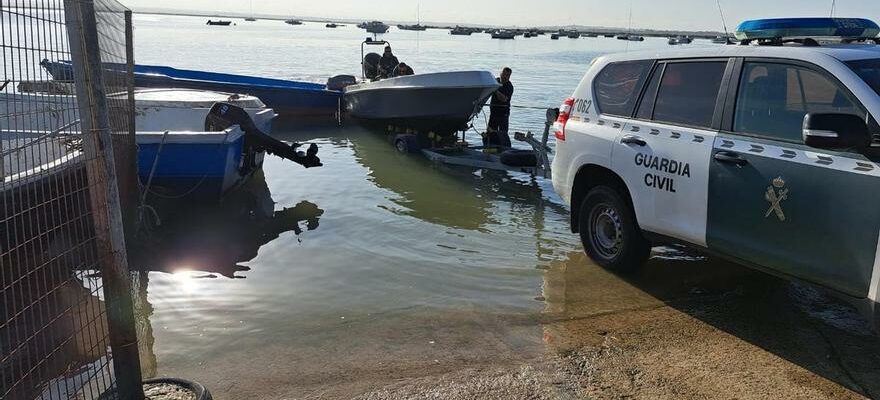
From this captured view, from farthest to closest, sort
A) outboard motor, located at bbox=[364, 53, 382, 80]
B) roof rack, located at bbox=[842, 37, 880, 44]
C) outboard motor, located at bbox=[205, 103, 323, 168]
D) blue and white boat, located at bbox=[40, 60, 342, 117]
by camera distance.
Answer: blue and white boat, located at bbox=[40, 60, 342, 117], outboard motor, located at bbox=[364, 53, 382, 80], outboard motor, located at bbox=[205, 103, 323, 168], roof rack, located at bbox=[842, 37, 880, 44]

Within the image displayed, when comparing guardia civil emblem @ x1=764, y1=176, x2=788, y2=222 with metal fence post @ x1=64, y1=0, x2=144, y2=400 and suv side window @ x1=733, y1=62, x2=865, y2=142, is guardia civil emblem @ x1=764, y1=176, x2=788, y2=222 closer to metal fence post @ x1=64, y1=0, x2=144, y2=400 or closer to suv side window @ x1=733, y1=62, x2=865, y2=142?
suv side window @ x1=733, y1=62, x2=865, y2=142

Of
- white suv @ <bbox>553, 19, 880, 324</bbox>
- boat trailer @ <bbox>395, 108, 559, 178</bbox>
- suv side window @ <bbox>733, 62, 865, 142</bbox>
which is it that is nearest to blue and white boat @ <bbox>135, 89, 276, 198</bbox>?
boat trailer @ <bbox>395, 108, 559, 178</bbox>

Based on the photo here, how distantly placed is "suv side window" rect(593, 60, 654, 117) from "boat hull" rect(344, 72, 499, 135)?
726 centimetres

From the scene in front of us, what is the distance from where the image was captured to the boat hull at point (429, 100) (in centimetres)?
1345

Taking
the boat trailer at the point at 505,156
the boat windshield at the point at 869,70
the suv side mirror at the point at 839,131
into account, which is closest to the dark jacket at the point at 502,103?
the boat trailer at the point at 505,156

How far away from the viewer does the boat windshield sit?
3.97 meters

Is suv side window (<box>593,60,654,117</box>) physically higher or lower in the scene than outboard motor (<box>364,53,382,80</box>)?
lower

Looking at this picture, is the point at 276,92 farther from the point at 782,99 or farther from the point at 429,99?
the point at 782,99

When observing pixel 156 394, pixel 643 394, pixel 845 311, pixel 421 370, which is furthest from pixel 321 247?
pixel 845 311

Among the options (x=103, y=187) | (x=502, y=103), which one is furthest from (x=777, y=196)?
(x=502, y=103)

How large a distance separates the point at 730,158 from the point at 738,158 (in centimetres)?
6

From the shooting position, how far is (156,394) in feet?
11.9

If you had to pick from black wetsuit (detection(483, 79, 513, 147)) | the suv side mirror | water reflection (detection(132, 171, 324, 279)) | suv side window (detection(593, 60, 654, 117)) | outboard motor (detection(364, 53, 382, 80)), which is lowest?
water reflection (detection(132, 171, 324, 279))

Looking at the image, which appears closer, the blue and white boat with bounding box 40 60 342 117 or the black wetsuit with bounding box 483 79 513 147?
the black wetsuit with bounding box 483 79 513 147
